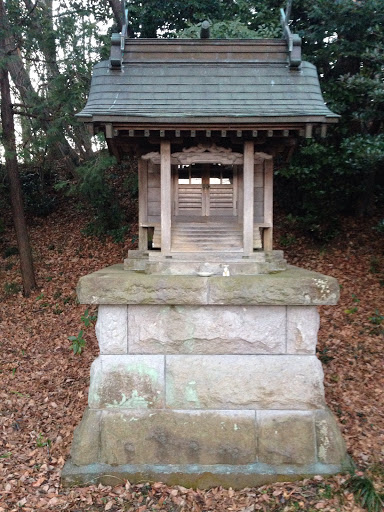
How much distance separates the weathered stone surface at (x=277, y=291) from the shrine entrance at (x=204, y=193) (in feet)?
Result: 3.35

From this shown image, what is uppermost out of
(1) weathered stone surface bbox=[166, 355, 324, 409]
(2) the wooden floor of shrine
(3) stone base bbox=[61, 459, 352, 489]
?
Answer: (2) the wooden floor of shrine

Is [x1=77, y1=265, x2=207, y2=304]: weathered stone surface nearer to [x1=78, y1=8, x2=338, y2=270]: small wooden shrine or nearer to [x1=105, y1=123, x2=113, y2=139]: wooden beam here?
[x1=78, y1=8, x2=338, y2=270]: small wooden shrine

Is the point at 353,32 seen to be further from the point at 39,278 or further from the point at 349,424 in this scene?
the point at 39,278

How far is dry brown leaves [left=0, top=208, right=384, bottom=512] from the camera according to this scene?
3.80 metres

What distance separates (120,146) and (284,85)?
2012 millimetres

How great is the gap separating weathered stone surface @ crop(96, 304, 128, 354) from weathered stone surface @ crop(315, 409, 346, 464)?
7.18 ft

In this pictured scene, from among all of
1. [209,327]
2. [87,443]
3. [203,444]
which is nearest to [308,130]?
[209,327]

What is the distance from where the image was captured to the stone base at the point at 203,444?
406 cm

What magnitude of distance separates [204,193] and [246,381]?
2149mm

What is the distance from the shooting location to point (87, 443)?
4.10 meters

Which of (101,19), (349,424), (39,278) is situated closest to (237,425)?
(349,424)

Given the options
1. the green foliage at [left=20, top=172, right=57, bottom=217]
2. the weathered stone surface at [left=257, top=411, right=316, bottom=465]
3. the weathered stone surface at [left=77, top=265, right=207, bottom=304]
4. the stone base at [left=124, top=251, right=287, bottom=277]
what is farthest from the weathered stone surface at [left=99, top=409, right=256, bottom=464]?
the green foliage at [left=20, top=172, right=57, bottom=217]

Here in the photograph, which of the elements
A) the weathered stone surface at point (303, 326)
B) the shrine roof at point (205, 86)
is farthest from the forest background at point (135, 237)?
the shrine roof at point (205, 86)

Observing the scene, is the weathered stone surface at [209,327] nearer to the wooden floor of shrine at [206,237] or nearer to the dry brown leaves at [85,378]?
the wooden floor of shrine at [206,237]
